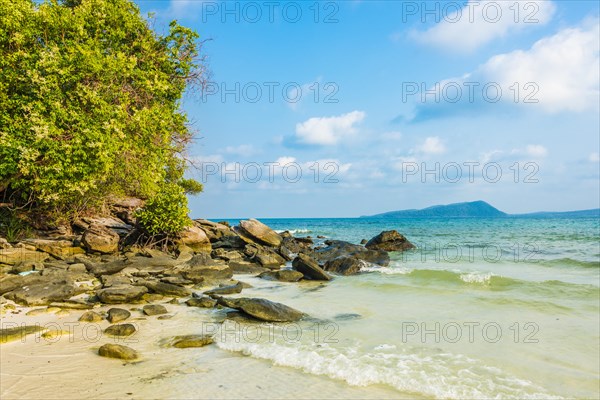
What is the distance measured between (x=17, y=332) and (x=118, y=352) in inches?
95.9

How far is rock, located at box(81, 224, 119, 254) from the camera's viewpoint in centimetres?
1778

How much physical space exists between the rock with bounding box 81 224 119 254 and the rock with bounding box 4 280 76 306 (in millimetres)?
7381

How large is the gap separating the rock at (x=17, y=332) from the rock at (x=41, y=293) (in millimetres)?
2396

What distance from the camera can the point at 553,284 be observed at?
529 inches

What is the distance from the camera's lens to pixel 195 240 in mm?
21297

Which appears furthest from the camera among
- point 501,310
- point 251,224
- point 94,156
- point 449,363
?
point 251,224

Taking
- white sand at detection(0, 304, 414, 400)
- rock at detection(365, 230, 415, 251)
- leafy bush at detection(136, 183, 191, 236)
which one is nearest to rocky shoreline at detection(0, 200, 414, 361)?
white sand at detection(0, 304, 414, 400)

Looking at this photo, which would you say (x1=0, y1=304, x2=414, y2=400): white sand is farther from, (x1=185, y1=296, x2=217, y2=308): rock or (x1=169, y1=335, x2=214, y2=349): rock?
(x1=185, y1=296, x2=217, y2=308): rock

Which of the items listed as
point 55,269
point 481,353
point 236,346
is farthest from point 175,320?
point 55,269

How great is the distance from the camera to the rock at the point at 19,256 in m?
14.8

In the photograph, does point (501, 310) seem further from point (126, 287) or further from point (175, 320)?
point (126, 287)

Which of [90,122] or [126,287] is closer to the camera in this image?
[126,287]

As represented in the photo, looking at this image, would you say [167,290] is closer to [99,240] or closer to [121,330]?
[121,330]

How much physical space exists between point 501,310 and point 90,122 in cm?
1552
